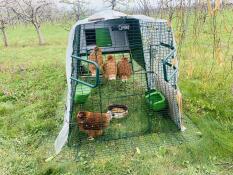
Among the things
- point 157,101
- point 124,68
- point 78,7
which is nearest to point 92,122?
point 157,101

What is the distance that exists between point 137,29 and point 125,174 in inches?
108

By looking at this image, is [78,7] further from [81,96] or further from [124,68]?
[81,96]

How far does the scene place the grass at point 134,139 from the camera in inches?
131

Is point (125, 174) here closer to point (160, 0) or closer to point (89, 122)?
point (89, 122)

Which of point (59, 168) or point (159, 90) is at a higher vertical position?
point (159, 90)

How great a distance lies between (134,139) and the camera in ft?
12.8

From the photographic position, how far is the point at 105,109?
4.76m

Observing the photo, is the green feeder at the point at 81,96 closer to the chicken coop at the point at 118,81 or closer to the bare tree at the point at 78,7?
the chicken coop at the point at 118,81

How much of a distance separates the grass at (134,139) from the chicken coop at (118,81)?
0.86ft

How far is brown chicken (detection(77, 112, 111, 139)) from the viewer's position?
148 inches

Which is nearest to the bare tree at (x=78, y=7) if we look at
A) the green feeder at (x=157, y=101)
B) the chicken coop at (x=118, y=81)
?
the chicken coop at (x=118, y=81)

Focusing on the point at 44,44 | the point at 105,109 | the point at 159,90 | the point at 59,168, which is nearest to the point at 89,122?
the point at 59,168

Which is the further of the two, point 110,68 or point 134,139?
point 110,68

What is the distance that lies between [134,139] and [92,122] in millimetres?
538
